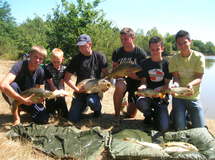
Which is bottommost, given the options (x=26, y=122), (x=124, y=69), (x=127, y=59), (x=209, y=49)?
(x=209, y=49)

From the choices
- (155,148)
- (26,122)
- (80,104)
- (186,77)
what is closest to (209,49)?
(186,77)

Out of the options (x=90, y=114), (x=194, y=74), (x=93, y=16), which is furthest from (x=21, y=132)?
(x=93, y=16)

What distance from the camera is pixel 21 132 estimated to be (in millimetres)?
3936

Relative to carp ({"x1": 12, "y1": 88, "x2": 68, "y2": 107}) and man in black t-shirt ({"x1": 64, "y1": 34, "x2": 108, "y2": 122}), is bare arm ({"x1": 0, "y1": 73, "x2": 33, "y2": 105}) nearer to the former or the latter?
carp ({"x1": 12, "y1": 88, "x2": 68, "y2": 107})

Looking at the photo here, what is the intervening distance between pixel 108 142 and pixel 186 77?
76.0 inches

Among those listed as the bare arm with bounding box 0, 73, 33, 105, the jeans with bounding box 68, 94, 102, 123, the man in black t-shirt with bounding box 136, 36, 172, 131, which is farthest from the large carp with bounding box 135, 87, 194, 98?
the bare arm with bounding box 0, 73, 33, 105

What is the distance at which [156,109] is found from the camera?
4.82m

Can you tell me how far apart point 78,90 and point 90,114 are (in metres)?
0.98

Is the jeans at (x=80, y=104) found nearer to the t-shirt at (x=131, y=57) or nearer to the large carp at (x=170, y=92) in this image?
the t-shirt at (x=131, y=57)

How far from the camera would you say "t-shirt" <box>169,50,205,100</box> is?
4512mm

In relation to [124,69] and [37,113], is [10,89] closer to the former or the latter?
[37,113]

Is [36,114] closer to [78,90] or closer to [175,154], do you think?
[78,90]

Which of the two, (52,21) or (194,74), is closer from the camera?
(194,74)

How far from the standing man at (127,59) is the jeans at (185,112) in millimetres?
996
